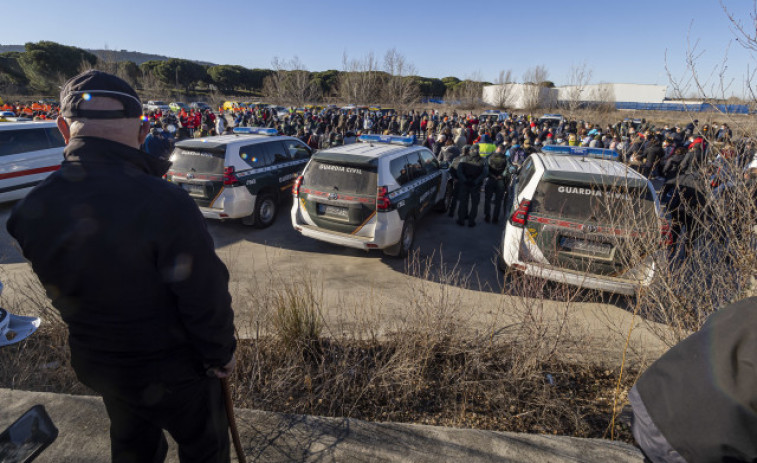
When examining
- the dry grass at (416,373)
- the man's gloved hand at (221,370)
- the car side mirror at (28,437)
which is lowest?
the dry grass at (416,373)

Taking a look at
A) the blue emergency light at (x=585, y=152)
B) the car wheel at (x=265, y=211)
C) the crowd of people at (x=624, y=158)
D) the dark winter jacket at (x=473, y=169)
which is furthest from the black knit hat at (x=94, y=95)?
the dark winter jacket at (x=473, y=169)

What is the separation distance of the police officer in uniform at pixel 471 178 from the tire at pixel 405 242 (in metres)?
1.94

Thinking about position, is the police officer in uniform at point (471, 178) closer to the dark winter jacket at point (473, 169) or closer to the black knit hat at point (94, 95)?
the dark winter jacket at point (473, 169)

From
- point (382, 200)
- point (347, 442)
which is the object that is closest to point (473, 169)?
point (382, 200)

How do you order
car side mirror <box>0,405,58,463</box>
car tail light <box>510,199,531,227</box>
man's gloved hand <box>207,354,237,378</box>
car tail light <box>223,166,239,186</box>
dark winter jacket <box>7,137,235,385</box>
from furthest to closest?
car tail light <box>223,166,239,186</box> < car tail light <box>510,199,531,227</box> < car side mirror <box>0,405,58,463</box> < man's gloved hand <box>207,354,237,378</box> < dark winter jacket <box>7,137,235,385</box>

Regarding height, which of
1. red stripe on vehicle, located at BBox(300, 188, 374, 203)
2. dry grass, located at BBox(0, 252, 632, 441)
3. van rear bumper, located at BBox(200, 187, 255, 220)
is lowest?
dry grass, located at BBox(0, 252, 632, 441)

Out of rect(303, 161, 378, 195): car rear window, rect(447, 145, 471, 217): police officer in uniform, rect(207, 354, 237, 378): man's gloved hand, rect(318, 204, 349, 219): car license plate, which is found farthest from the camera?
rect(447, 145, 471, 217): police officer in uniform

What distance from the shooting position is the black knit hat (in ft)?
4.94

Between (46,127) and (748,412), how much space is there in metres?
11.8

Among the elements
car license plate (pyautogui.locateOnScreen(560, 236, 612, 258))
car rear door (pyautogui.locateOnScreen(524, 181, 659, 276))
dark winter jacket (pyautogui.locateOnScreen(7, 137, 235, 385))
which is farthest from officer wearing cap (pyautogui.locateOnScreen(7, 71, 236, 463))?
car license plate (pyautogui.locateOnScreen(560, 236, 612, 258))

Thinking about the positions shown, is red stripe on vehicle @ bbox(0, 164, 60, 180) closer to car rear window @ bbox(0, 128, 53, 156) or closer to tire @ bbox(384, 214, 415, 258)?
car rear window @ bbox(0, 128, 53, 156)

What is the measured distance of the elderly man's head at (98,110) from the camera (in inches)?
59.3

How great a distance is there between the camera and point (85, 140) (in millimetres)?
1473

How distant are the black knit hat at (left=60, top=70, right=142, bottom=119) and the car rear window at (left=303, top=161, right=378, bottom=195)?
439cm
